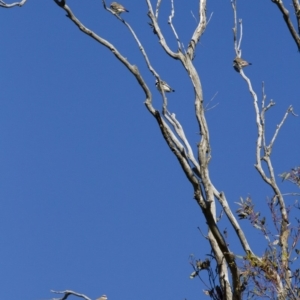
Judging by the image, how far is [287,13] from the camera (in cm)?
592

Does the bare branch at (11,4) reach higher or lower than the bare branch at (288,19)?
lower

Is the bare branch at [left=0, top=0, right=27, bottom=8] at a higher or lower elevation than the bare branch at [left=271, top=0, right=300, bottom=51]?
lower

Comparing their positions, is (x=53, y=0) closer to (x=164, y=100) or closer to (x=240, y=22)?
(x=164, y=100)

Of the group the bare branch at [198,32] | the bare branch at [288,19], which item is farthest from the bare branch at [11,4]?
the bare branch at [288,19]

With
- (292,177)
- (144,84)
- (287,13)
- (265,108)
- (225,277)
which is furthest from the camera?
(265,108)

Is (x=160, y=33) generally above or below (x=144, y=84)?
above

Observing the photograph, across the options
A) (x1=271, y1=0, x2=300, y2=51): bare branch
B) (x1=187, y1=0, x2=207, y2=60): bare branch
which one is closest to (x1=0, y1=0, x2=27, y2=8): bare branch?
(x1=187, y1=0, x2=207, y2=60): bare branch

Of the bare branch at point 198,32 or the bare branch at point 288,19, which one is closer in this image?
the bare branch at point 198,32

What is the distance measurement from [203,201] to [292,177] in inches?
52.4

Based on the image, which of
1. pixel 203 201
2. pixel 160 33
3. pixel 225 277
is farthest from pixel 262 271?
pixel 160 33

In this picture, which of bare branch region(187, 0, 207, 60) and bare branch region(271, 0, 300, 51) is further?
bare branch region(271, 0, 300, 51)

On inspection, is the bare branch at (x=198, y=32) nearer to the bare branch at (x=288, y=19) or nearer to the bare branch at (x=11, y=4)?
the bare branch at (x=288, y=19)

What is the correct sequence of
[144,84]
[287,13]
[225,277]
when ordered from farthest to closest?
[287,13], [144,84], [225,277]

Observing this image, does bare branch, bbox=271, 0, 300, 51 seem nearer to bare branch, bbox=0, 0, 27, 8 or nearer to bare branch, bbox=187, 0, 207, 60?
bare branch, bbox=187, 0, 207, 60
